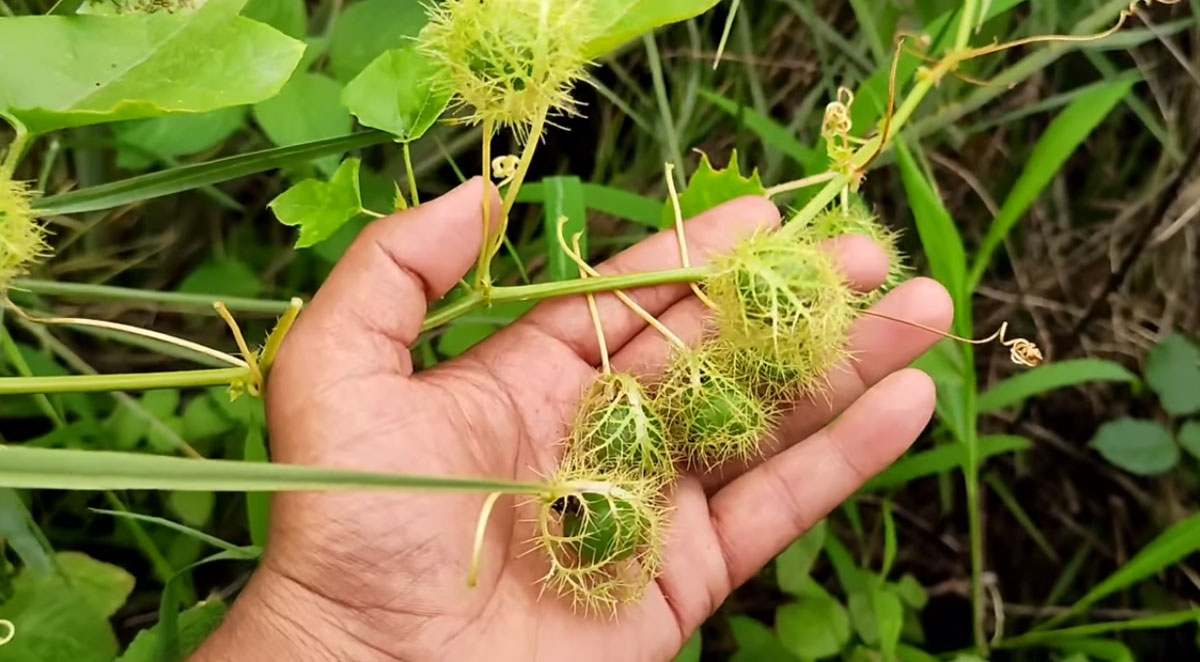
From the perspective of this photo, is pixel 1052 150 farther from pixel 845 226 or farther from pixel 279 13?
pixel 279 13

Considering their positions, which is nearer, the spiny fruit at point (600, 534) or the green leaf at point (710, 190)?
the spiny fruit at point (600, 534)

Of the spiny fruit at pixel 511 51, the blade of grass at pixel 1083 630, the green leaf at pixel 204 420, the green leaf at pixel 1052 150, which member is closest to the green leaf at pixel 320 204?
the spiny fruit at pixel 511 51

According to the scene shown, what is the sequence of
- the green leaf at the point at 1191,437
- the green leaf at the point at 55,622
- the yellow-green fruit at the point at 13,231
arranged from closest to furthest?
A: 1. the yellow-green fruit at the point at 13,231
2. the green leaf at the point at 55,622
3. the green leaf at the point at 1191,437

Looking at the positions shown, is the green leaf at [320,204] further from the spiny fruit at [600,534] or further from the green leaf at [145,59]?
the spiny fruit at [600,534]

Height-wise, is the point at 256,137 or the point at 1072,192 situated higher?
the point at 256,137

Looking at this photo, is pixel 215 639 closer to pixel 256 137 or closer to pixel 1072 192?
pixel 256 137

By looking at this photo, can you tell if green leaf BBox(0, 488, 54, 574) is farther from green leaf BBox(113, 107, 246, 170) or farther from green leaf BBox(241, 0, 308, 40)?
green leaf BBox(241, 0, 308, 40)

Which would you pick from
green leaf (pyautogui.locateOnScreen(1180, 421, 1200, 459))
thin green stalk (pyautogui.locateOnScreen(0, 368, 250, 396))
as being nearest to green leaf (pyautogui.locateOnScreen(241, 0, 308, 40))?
thin green stalk (pyautogui.locateOnScreen(0, 368, 250, 396))

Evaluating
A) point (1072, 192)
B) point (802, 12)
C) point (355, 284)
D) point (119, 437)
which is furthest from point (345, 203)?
point (1072, 192)

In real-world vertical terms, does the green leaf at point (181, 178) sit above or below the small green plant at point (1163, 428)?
above
